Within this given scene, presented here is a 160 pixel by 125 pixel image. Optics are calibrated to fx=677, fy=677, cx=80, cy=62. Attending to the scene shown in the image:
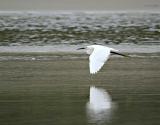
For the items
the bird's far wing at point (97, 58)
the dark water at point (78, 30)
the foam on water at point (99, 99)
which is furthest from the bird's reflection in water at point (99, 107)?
the dark water at point (78, 30)

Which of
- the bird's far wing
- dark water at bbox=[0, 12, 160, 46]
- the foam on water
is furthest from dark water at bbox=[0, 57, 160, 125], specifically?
dark water at bbox=[0, 12, 160, 46]

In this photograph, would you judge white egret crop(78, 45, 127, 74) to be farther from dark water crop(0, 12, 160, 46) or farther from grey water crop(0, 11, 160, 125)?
dark water crop(0, 12, 160, 46)

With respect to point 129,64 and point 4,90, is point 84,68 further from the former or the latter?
point 4,90

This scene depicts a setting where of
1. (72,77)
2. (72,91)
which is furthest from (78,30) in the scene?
(72,91)

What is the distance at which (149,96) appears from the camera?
44.2ft

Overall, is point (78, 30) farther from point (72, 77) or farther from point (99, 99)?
point (99, 99)

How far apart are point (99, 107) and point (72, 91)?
2.01m

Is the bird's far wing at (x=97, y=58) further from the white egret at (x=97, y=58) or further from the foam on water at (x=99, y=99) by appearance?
the foam on water at (x=99, y=99)

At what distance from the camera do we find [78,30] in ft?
99.3

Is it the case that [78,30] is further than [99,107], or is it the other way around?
[78,30]

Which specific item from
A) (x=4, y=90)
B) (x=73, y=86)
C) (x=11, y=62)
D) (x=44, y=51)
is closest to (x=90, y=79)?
(x=73, y=86)

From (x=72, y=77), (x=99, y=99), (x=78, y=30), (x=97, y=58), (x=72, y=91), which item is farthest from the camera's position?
(x=78, y=30)

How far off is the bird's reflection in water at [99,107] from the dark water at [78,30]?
1138 centimetres

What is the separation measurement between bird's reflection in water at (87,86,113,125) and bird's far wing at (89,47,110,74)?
0.52 meters
